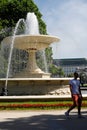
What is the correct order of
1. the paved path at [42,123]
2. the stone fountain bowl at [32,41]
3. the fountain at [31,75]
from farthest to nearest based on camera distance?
the stone fountain bowl at [32,41]
the fountain at [31,75]
the paved path at [42,123]

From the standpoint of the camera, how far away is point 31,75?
24.8 meters

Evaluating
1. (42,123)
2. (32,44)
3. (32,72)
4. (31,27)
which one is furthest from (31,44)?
(42,123)

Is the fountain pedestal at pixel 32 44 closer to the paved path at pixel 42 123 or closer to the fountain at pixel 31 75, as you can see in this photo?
the fountain at pixel 31 75

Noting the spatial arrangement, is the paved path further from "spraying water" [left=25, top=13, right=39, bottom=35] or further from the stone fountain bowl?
"spraying water" [left=25, top=13, right=39, bottom=35]

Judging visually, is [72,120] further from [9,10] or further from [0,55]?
[9,10]

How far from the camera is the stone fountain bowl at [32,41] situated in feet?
80.7

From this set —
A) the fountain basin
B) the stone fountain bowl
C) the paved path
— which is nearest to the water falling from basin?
the stone fountain bowl

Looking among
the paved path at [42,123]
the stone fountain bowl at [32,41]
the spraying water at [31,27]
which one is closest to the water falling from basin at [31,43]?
the stone fountain bowl at [32,41]

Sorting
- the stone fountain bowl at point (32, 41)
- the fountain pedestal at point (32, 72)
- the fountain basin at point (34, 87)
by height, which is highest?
the stone fountain bowl at point (32, 41)

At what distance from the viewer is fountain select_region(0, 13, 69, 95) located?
74.0 feet

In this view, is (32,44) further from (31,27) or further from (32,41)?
(31,27)

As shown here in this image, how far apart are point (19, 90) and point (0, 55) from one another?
16.4 m

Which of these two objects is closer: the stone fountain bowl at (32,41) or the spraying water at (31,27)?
the stone fountain bowl at (32,41)

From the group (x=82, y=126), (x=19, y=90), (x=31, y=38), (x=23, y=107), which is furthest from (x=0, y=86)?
(x=82, y=126)
